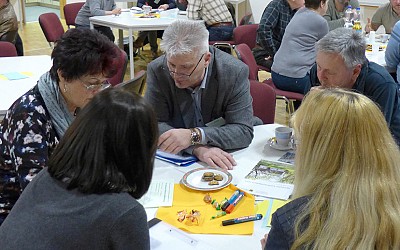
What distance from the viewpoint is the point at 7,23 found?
505 cm

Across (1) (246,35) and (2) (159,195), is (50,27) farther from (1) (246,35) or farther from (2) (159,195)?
(2) (159,195)

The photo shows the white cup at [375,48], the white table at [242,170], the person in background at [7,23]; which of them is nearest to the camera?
the white table at [242,170]

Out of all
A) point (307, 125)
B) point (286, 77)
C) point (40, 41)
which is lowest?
point (40, 41)

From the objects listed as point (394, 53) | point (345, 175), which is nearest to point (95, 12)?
point (394, 53)

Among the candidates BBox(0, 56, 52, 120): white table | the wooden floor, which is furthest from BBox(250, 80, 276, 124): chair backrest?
the wooden floor

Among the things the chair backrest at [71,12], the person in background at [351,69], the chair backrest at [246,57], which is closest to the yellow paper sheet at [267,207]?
the person in background at [351,69]

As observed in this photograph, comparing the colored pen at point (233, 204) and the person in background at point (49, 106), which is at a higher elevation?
the person in background at point (49, 106)

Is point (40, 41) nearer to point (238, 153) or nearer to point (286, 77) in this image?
point (286, 77)

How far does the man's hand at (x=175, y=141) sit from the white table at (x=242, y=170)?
8cm

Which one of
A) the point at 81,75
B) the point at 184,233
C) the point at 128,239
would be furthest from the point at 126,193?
the point at 81,75

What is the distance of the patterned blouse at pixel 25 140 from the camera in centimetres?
177

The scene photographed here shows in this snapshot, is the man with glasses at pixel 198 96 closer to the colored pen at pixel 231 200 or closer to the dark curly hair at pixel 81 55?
the colored pen at pixel 231 200

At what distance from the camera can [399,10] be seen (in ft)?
17.2

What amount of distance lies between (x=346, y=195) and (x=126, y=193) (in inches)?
21.6
